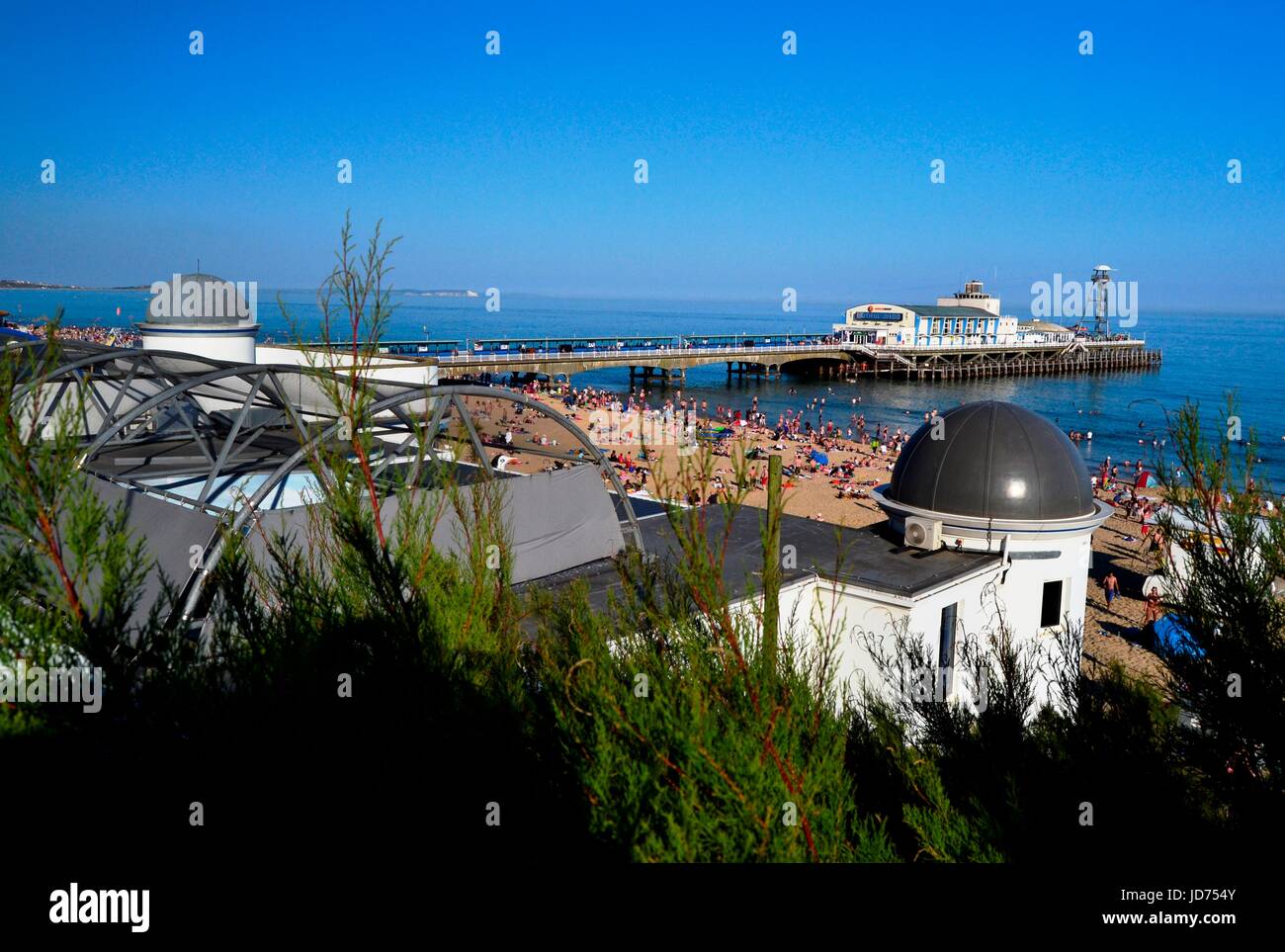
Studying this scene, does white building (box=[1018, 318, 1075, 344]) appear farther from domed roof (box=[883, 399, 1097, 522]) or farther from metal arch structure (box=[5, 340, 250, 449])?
metal arch structure (box=[5, 340, 250, 449])

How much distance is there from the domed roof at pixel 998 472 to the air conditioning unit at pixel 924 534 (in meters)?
0.35

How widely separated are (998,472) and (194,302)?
15726 millimetres

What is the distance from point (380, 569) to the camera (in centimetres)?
656

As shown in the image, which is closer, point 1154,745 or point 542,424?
point 1154,745

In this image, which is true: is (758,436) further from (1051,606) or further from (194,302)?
(1051,606)

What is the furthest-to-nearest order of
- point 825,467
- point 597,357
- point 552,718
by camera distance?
1. point 597,357
2. point 825,467
3. point 552,718

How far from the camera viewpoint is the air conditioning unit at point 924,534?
13680 mm

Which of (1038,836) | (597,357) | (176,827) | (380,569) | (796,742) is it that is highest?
(597,357)

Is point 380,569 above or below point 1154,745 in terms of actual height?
above

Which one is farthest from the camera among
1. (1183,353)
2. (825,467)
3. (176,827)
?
(1183,353)

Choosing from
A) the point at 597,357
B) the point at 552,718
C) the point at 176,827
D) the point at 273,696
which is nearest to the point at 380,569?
the point at 273,696

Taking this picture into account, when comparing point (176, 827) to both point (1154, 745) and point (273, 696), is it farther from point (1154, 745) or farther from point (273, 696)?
point (1154, 745)
